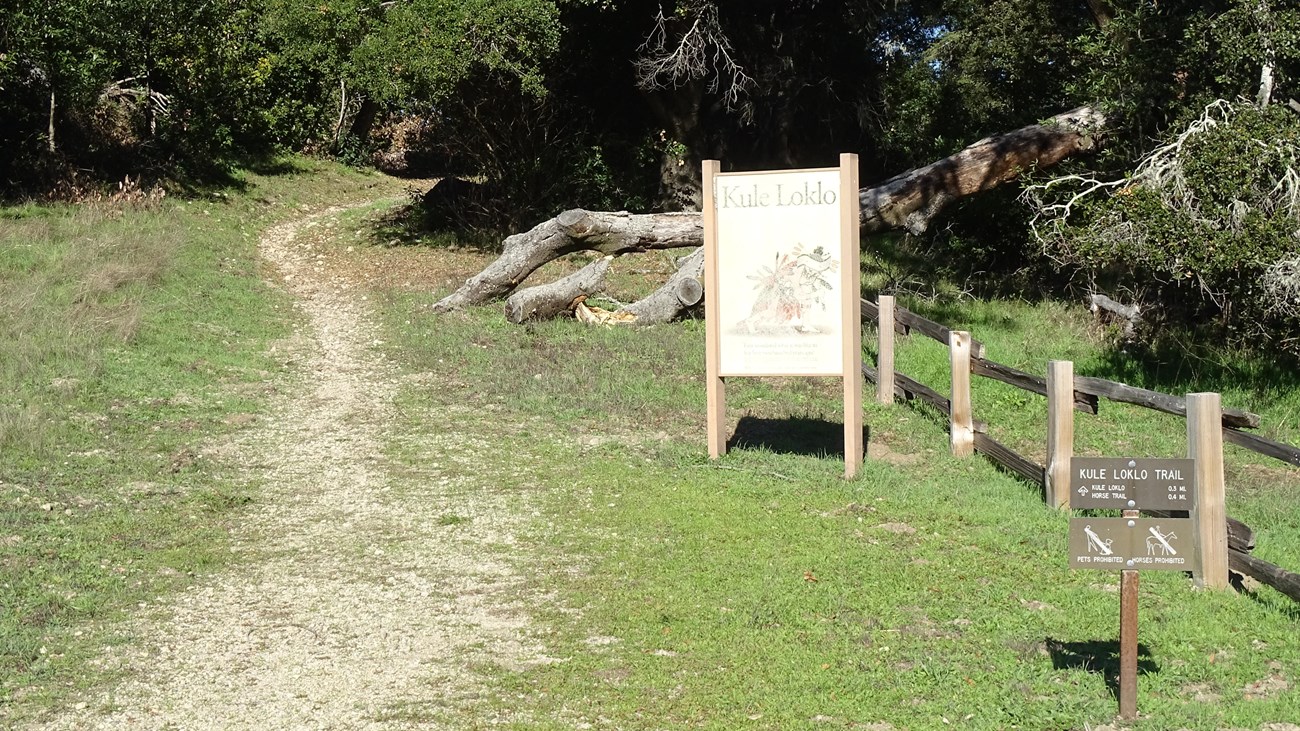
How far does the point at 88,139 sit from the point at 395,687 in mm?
22276

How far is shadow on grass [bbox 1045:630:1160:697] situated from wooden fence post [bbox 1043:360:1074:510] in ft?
8.60

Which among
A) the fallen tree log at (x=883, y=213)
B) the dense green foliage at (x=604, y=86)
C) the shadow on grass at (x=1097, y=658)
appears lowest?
the shadow on grass at (x=1097, y=658)

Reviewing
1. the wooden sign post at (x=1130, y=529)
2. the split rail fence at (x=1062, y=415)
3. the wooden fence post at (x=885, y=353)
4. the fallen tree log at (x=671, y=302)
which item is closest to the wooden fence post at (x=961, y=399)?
the split rail fence at (x=1062, y=415)

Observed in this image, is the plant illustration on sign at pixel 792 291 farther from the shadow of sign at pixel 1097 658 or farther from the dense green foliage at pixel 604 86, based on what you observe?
the dense green foliage at pixel 604 86

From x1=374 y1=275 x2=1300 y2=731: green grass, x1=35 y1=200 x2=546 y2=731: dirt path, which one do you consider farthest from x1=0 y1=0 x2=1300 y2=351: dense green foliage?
x1=35 y1=200 x2=546 y2=731: dirt path

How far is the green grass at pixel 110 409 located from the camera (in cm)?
693

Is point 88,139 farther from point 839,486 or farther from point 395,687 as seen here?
point 395,687

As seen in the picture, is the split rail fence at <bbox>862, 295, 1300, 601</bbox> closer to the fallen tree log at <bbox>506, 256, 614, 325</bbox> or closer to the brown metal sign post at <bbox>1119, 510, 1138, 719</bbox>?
the brown metal sign post at <bbox>1119, 510, 1138, 719</bbox>

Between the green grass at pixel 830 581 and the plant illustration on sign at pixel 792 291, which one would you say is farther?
the plant illustration on sign at pixel 792 291

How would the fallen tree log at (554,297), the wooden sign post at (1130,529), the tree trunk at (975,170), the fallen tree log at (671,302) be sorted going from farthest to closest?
the tree trunk at (975,170) → the fallen tree log at (671,302) → the fallen tree log at (554,297) → the wooden sign post at (1130,529)

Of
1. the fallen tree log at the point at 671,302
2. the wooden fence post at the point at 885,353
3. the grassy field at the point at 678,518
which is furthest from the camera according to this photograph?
the fallen tree log at the point at 671,302

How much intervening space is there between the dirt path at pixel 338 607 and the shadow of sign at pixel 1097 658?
255cm

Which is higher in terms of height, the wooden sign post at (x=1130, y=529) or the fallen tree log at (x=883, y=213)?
the fallen tree log at (x=883, y=213)

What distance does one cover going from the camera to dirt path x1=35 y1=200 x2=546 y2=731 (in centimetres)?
565
